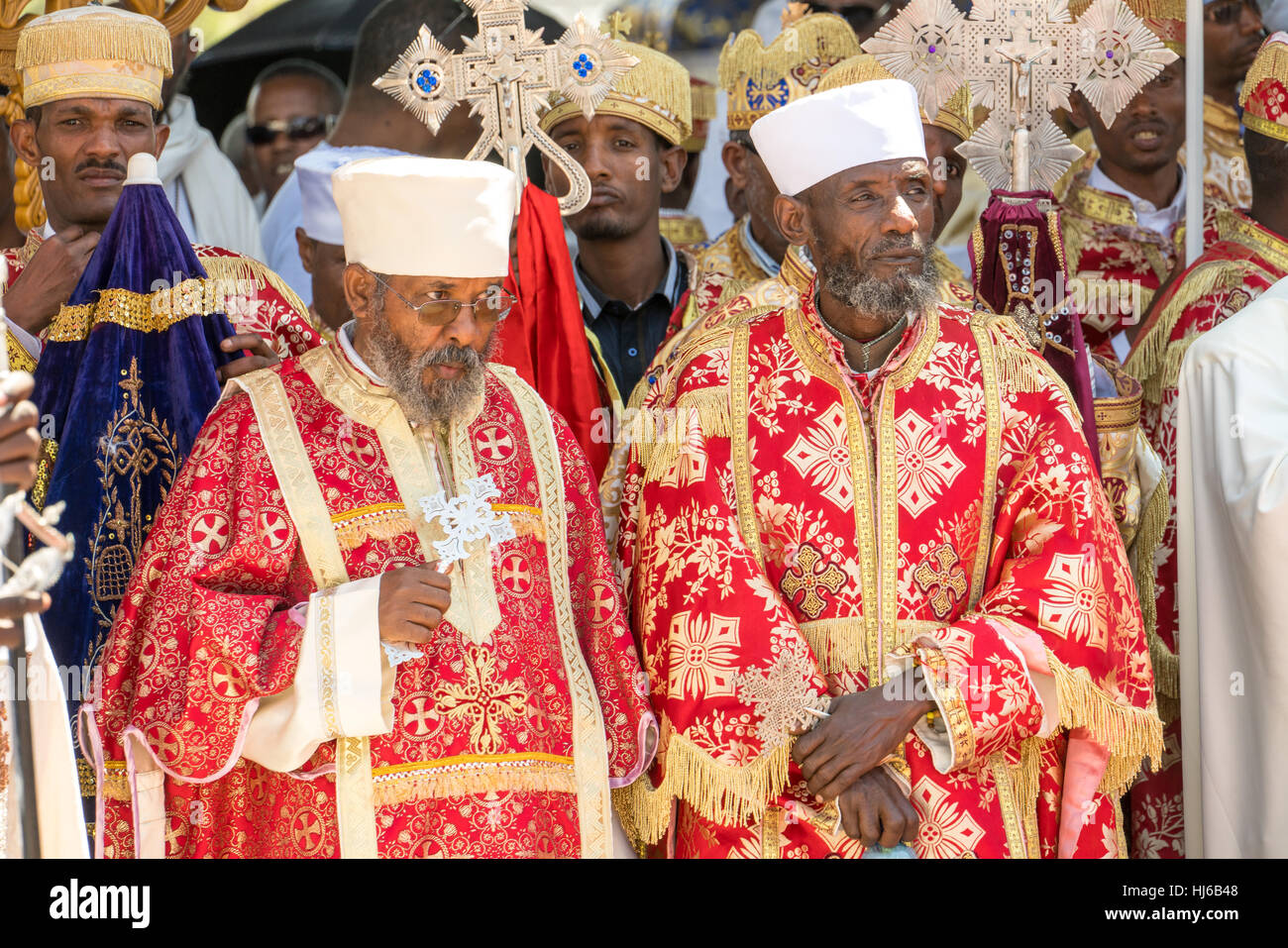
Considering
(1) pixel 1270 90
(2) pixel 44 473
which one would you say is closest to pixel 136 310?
(2) pixel 44 473

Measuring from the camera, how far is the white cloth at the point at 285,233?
6637 mm

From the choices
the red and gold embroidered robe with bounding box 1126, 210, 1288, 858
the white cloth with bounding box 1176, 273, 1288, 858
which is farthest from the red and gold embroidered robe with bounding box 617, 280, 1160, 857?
the red and gold embroidered robe with bounding box 1126, 210, 1288, 858

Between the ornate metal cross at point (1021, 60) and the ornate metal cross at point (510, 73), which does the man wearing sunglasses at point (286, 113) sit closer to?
the ornate metal cross at point (510, 73)

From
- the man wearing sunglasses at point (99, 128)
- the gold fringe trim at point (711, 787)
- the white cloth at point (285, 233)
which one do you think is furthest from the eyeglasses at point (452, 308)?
the white cloth at point (285, 233)

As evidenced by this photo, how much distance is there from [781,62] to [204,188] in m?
2.15

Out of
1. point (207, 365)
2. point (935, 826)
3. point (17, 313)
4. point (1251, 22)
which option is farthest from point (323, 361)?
point (1251, 22)

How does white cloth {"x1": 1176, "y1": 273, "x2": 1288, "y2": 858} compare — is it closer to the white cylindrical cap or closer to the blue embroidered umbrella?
the blue embroidered umbrella

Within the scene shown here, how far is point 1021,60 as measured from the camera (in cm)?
559

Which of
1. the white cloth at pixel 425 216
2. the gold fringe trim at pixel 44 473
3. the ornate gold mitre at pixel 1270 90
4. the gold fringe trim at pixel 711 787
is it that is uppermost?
the ornate gold mitre at pixel 1270 90

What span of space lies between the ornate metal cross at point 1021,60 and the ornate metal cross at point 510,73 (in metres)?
0.90

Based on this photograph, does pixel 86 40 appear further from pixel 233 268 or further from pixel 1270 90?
pixel 1270 90

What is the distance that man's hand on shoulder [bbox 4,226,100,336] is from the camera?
201 inches

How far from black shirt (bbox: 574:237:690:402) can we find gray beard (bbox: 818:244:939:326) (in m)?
1.39
